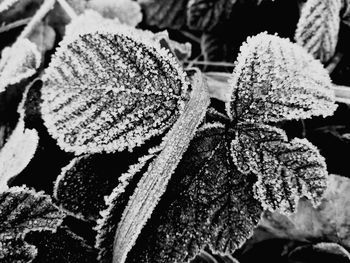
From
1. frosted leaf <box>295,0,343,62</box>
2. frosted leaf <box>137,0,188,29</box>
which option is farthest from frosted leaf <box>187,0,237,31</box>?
frosted leaf <box>295,0,343,62</box>

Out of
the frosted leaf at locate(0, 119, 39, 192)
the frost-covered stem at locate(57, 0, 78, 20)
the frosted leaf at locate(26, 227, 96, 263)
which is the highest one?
the frost-covered stem at locate(57, 0, 78, 20)

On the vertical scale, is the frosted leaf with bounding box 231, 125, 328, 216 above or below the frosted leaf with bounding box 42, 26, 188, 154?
below

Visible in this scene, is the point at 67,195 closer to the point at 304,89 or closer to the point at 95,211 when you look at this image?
the point at 95,211

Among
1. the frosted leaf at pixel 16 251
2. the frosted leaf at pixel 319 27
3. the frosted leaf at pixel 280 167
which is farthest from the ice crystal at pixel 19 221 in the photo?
the frosted leaf at pixel 319 27

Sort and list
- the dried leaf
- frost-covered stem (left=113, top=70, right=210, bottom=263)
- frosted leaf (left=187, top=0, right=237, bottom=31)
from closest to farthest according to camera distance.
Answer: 1. frost-covered stem (left=113, top=70, right=210, bottom=263)
2. the dried leaf
3. frosted leaf (left=187, top=0, right=237, bottom=31)

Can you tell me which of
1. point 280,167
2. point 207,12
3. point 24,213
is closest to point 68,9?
point 207,12

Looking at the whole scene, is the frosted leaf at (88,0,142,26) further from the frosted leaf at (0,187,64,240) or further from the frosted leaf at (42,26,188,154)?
→ the frosted leaf at (0,187,64,240)
